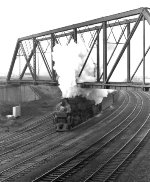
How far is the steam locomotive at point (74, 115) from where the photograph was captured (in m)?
30.7

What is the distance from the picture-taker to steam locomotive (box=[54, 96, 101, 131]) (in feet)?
101

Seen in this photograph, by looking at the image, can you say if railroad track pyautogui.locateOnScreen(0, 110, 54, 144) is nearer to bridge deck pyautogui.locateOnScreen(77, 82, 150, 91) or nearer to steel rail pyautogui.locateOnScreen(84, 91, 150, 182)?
bridge deck pyautogui.locateOnScreen(77, 82, 150, 91)

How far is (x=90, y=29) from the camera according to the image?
30.0 meters

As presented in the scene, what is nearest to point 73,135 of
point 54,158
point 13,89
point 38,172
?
point 54,158

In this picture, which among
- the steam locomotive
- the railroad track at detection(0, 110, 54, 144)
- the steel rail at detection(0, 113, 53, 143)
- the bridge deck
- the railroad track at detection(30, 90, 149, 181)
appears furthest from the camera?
the steam locomotive

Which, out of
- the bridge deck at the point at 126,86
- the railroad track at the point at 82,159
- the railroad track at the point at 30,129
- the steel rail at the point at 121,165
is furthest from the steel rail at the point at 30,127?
the steel rail at the point at 121,165

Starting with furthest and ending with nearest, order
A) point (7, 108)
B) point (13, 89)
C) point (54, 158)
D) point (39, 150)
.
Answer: point (13, 89)
point (7, 108)
point (39, 150)
point (54, 158)

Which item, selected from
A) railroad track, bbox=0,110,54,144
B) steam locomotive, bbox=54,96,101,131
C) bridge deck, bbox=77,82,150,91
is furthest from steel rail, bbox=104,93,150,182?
railroad track, bbox=0,110,54,144

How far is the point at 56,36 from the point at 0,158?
56.5 feet

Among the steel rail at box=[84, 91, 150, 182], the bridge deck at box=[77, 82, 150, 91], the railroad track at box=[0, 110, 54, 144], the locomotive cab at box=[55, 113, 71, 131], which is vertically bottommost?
the steel rail at box=[84, 91, 150, 182]

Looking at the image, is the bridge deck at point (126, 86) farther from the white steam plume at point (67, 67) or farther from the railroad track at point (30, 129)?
the railroad track at point (30, 129)

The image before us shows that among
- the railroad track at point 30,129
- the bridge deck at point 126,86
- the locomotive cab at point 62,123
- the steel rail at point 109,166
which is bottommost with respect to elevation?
the steel rail at point 109,166

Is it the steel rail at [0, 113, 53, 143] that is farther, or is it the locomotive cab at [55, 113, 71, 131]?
the locomotive cab at [55, 113, 71, 131]

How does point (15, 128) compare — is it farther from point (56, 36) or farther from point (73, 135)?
point (56, 36)
